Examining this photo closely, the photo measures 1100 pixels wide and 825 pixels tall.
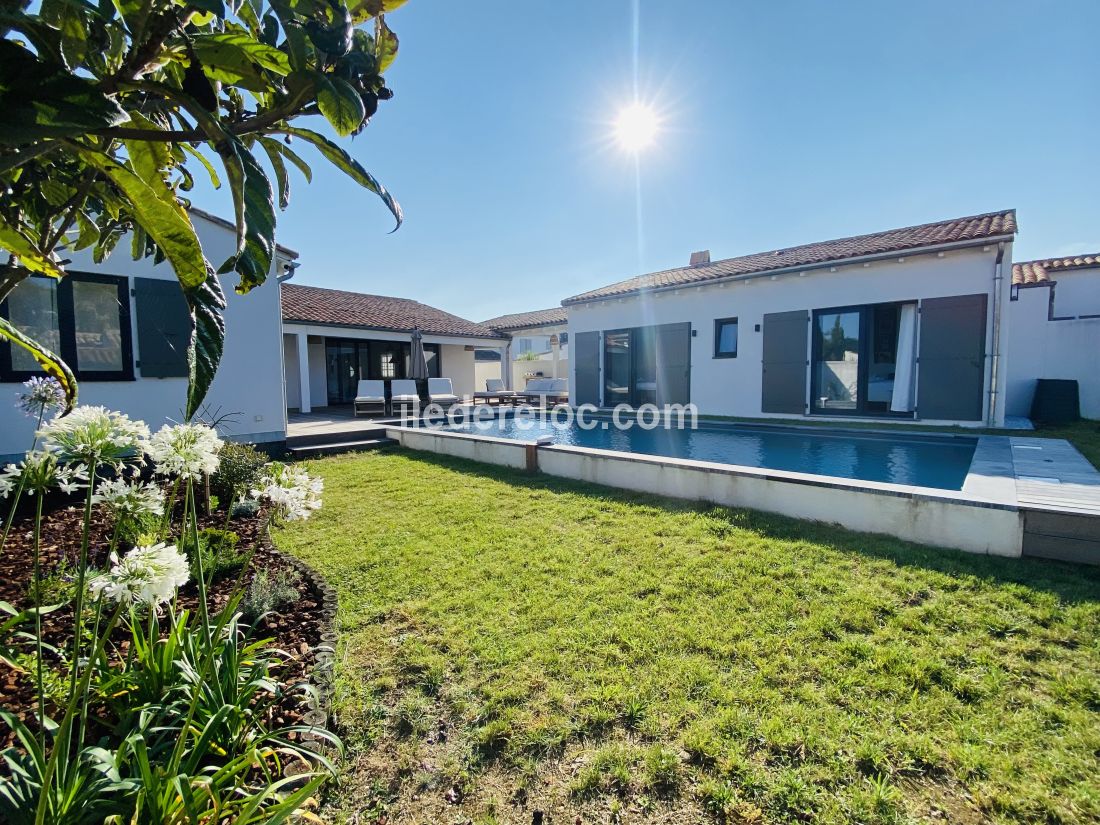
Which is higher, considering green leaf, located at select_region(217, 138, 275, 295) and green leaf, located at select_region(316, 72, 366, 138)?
green leaf, located at select_region(316, 72, 366, 138)

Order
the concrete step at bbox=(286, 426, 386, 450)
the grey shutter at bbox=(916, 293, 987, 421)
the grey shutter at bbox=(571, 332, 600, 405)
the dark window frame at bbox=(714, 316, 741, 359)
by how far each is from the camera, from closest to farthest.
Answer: the concrete step at bbox=(286, 426, 386, 450) < the grey shutter at bbox=(916, 293, 987, 421) < the dark window frame at bbox=(714, 316, 741, 359) < the grey shutter at bbox=(571, 332, 600, 405)

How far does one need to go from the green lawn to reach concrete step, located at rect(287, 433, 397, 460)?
212 inches

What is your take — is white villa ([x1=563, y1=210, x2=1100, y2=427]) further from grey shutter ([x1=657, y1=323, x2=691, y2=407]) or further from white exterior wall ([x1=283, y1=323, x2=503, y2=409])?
white exterior wall ([x1=283, y1=323, x2=503, y2=409])

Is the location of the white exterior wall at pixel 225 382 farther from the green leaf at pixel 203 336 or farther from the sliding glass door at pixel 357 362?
the sliding glass door at pixel 357 362

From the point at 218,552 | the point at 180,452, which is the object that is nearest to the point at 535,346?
the point at 218,552

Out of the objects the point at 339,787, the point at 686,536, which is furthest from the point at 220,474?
the point at 686,536

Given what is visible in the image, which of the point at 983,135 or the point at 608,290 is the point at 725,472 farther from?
the point at 608,290

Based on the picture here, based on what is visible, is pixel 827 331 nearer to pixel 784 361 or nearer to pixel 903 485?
pixel 784 361

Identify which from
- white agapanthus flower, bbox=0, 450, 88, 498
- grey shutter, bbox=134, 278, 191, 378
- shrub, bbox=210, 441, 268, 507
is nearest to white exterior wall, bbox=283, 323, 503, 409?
grey shutter, bbox=134, 278, 191, 378

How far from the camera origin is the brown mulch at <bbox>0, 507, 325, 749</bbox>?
2.22 meters

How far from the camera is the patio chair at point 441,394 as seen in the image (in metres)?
16.9

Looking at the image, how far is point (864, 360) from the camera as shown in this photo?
12.3 m

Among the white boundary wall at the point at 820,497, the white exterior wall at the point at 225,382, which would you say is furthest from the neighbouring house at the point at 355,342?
the white boundary wall at the point at 820,497

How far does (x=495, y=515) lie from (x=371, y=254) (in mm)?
11654
